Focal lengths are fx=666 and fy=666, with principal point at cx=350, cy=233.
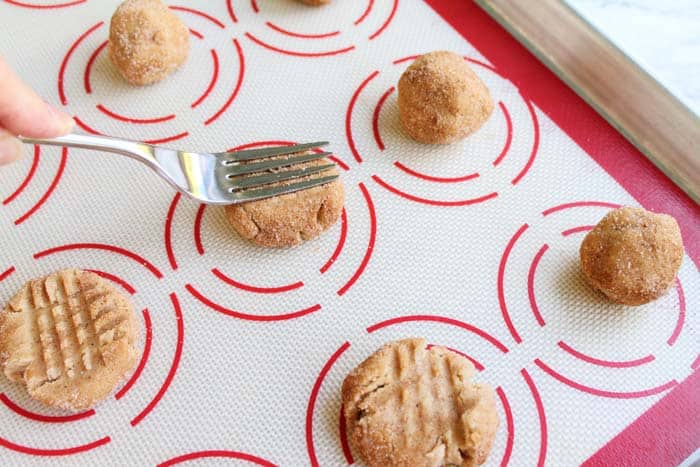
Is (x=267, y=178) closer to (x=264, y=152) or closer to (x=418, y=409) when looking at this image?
(x=264, y=152)

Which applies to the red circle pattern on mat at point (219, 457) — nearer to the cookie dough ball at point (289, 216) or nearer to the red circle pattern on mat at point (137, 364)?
the red circle pattern on mat at point (137, 364)

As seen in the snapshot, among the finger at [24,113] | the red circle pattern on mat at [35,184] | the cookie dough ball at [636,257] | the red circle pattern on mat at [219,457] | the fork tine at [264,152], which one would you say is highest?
the red circle pattern on mat at [35,184]

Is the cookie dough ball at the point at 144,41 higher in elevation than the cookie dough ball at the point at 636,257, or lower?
higher

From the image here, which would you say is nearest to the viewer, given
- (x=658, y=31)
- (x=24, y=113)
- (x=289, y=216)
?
(x=24, y=113)

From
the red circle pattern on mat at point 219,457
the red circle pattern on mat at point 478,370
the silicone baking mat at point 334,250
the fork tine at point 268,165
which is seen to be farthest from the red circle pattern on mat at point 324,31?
the red circle pattern on mat at point 219,457

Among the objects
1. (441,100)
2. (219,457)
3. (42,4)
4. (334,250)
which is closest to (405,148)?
(441,100)
